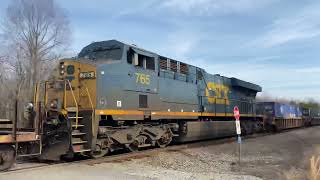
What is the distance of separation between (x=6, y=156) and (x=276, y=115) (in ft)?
92.4

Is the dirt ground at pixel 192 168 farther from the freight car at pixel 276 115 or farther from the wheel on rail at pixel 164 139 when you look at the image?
the freight car at pixel 276 115

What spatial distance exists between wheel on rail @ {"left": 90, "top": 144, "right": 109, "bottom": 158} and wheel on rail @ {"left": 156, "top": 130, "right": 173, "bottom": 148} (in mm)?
3569

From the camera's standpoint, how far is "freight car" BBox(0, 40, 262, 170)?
12.6 meters

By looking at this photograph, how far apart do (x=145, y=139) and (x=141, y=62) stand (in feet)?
9.64

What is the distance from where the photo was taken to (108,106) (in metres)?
13.7

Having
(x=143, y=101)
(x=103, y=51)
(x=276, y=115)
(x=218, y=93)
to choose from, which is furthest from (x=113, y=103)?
(x=276, y=115)

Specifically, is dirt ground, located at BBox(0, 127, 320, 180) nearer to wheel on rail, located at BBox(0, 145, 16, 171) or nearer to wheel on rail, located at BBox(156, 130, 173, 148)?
wheel on rail, located at BBox(0, 145, 16, 171)

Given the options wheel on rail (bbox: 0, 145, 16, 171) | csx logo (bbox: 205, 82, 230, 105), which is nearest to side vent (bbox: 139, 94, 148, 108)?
wheel on rail (bbox: 0, 145, 16, 171)

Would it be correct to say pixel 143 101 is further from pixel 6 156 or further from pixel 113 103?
pixel 6 156

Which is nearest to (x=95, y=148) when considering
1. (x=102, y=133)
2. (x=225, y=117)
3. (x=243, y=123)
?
(x=102, y=133)

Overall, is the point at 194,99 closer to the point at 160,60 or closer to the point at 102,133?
the point at 160,60

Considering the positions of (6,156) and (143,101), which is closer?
(6,156)

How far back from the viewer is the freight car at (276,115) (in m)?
33.5

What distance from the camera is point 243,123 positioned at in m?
26.6
